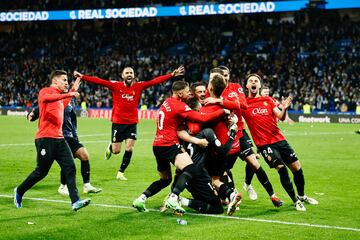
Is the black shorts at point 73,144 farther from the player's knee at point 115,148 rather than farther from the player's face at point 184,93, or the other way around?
the player's face at point 184,93

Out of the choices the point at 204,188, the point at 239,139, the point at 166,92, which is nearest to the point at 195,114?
the point at 204,188

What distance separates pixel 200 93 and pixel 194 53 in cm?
4433

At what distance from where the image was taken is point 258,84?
12078 mm

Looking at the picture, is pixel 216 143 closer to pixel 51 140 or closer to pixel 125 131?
pixel 51 140

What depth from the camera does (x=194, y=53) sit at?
5516 cm

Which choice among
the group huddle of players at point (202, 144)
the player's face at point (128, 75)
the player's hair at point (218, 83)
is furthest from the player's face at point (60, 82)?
the player's face at point (128, 75)

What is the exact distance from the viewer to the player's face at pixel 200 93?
36.4 ft

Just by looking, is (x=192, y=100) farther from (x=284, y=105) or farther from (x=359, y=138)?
(x=359, y=138)

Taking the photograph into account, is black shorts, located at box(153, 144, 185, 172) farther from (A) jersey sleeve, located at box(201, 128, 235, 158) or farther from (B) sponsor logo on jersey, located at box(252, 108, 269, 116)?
(B) sponsor logo on jersey, located at box(252, 108, 269, 116)

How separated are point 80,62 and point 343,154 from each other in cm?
4129

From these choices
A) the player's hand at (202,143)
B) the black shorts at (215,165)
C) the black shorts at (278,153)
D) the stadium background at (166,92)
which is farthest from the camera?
the black shorts at (278,153)

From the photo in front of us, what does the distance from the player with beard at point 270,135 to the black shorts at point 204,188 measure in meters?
1.47

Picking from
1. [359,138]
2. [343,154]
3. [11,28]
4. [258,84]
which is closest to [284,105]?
[258,84]

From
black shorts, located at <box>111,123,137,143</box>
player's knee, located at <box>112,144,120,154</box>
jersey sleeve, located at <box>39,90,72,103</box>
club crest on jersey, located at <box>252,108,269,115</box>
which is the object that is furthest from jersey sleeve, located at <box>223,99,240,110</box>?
player's knee, located at <box>112,144,120,154</box>
